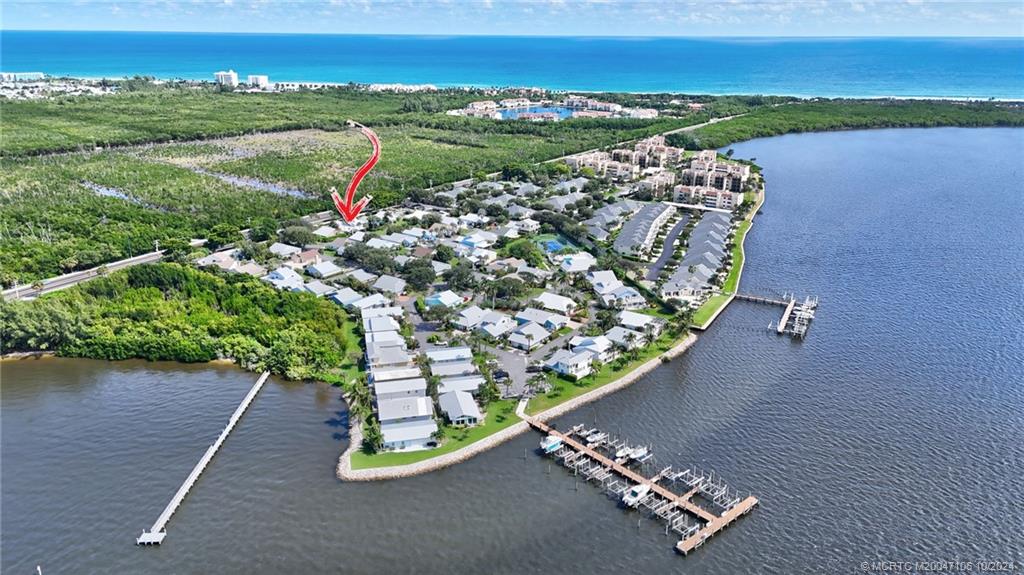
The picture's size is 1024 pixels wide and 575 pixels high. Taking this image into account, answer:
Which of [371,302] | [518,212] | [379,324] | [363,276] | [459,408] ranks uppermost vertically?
[518,212]

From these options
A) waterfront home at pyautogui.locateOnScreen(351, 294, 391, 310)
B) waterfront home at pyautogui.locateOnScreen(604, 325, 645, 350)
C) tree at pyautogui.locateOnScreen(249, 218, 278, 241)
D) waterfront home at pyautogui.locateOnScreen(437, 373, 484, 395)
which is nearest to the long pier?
waterfront home at pyautogui.locateOnScreen(351, 294, 391, 310)

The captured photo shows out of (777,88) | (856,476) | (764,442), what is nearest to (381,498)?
(764,442)

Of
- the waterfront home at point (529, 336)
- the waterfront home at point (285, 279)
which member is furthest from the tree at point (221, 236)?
the waterfront home at point (529, 336)

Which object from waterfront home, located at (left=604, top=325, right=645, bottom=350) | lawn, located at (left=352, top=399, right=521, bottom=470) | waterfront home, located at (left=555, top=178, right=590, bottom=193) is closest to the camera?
lawn, located at (left=352, top=399, right=521, bottom=470)

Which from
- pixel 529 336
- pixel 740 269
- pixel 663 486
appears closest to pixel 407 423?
pixel 529 336

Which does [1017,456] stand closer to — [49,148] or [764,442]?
[764,442]

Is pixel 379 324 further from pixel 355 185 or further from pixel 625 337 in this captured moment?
pixel 355 185

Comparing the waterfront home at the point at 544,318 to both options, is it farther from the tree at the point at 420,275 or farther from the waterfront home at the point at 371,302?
the waterfront home at the point at 371,302

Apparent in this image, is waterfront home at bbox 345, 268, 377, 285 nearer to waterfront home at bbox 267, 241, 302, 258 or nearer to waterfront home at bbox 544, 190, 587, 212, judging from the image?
waterfront home at bbox 267, 241, 302, 258
